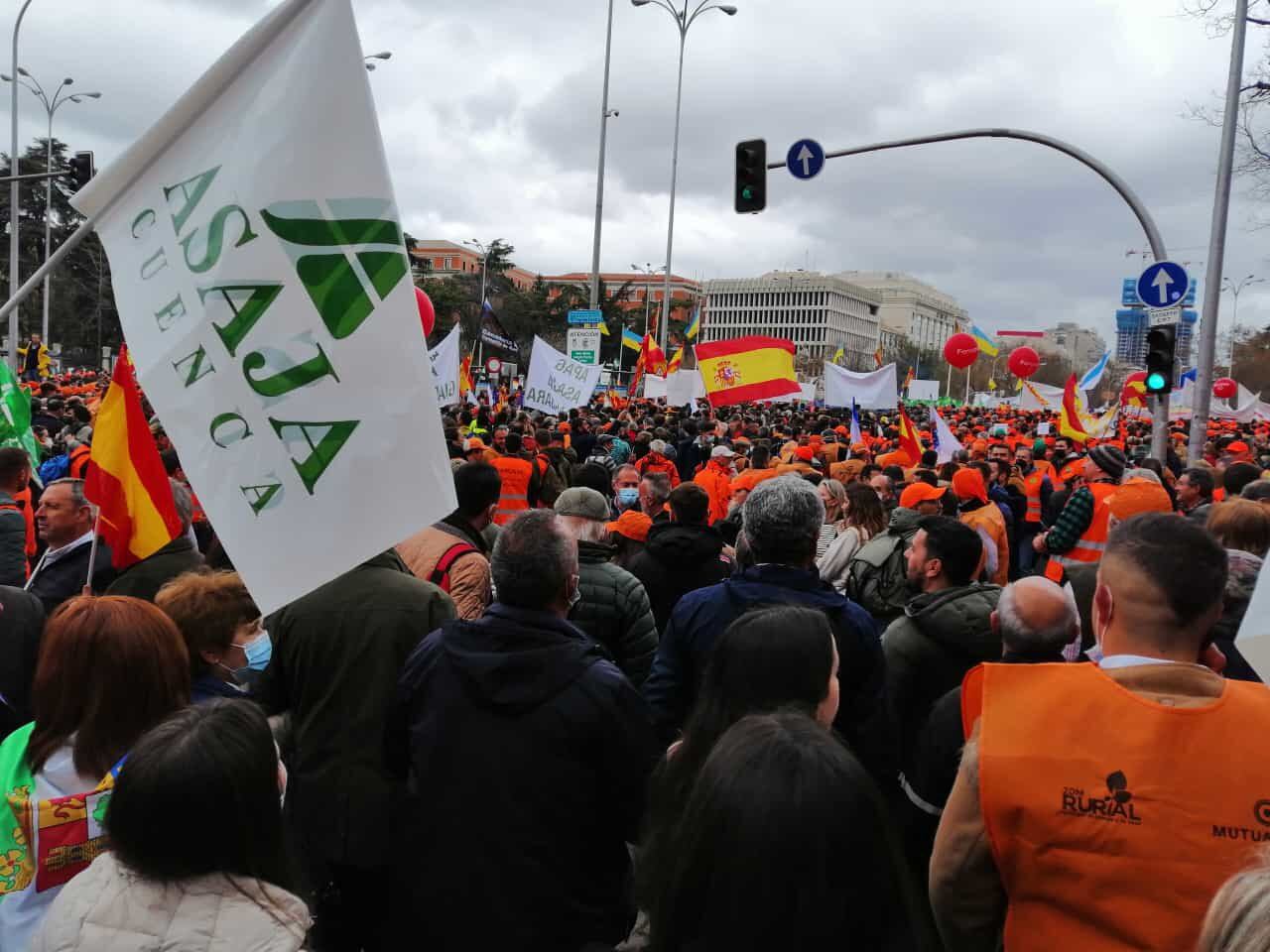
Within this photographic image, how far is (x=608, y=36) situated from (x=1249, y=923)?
30.1 m

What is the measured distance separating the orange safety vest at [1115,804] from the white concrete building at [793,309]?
12580cm

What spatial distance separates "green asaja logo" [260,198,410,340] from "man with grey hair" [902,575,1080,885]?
2112 millimetres

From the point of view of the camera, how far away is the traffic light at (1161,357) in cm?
1109

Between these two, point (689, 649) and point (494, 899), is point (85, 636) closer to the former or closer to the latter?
point (494, 899)

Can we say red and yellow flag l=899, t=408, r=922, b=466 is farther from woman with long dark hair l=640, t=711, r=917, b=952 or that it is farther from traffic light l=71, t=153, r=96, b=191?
traffic light l=71, t=153, r=96, b=191

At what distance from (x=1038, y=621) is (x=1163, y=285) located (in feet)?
30.7

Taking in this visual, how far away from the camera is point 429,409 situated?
9.62 feet

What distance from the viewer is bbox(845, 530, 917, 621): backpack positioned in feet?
16.8

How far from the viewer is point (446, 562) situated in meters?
4.61

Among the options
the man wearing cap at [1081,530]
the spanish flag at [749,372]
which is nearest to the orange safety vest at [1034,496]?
the man wearing cap at [1081,530]

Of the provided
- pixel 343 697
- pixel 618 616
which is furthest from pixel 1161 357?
pixel 343 697

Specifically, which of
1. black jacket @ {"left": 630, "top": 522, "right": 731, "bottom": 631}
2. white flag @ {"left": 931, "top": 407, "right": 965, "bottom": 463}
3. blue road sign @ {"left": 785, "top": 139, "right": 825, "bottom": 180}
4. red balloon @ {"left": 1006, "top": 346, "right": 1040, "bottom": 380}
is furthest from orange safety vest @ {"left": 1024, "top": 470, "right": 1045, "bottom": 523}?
red balloon @ {"left": 1006, "top": 346, "right": 1040, "bottom": 380}

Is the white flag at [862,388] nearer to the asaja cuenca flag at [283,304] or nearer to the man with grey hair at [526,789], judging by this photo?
the asaja cuenca flag at [283,304]

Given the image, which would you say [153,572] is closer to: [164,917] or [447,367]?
[164,917]
